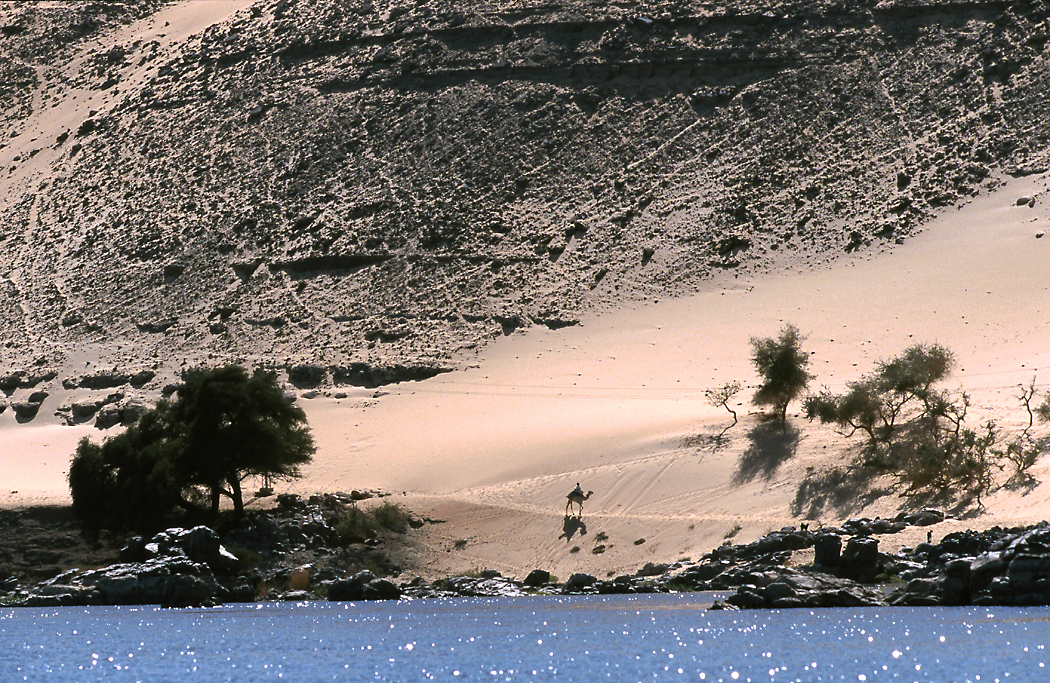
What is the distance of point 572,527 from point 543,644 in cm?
1524

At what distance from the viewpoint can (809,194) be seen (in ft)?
207

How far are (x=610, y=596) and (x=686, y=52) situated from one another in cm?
4548

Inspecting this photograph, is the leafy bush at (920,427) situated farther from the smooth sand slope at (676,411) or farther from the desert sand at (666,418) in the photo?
the smooth sand slope at (676,411)

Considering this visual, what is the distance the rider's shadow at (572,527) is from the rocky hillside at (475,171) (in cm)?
1829

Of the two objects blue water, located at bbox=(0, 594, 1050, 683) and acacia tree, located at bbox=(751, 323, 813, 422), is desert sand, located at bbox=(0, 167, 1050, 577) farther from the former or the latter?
blue water, located at bbox=(0, 594, 1050, 683)

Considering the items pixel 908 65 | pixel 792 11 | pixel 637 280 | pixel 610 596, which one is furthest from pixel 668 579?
pixel 792 11

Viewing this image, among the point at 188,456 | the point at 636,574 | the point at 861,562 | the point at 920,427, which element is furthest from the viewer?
the point at 920,427

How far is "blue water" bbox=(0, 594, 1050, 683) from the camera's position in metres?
20.1

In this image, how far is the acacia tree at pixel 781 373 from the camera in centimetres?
4212

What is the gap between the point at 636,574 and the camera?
3572cm

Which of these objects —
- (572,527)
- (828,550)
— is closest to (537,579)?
(572,527)

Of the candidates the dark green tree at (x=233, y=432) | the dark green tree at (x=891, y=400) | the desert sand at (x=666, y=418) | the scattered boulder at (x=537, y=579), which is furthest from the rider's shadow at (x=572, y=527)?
the dark green tree at (x=233, y=432)

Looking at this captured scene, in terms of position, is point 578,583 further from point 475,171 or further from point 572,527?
point 475,171

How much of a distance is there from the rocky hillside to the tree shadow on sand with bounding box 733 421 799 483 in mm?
17717
